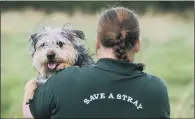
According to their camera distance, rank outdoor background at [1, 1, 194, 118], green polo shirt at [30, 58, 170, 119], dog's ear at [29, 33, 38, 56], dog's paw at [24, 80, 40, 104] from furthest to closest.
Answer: outdoor background at [1, 1, 194, 118]
dog's ear at [29, 33, 38, 56]
dog's paw at [24, 80, 40, 104]
green polo shirt at [30, 58, 170, 119]

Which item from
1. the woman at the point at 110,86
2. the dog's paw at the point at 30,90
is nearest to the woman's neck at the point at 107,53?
the woman at the point at 110,86

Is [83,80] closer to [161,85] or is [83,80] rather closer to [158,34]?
[161,85]

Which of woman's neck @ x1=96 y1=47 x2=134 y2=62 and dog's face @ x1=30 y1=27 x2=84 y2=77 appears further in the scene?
dog's face @ x1=30 y1=27 x2=84 y2=77

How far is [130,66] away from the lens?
3541 millimetres

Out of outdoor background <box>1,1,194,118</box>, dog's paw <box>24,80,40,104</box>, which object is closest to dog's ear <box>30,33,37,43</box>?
dog's paw <box>24,80,40,104</box>

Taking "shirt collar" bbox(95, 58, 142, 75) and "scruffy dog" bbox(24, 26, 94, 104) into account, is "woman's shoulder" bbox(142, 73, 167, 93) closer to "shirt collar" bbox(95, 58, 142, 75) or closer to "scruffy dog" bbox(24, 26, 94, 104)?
"shirt collar" bbox(95, 58, 142, 75)

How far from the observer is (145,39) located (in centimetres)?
990

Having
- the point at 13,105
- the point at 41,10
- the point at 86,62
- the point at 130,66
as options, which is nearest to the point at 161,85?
the point at 130,66

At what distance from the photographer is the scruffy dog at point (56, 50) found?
447cm

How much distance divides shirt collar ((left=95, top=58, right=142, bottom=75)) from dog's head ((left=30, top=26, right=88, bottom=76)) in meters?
0.95

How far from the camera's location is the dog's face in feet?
14.7

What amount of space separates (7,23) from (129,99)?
648cm

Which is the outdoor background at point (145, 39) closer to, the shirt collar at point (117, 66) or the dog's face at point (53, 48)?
the dog's face at point (53, 48)

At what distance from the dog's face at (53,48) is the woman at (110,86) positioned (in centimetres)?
90
